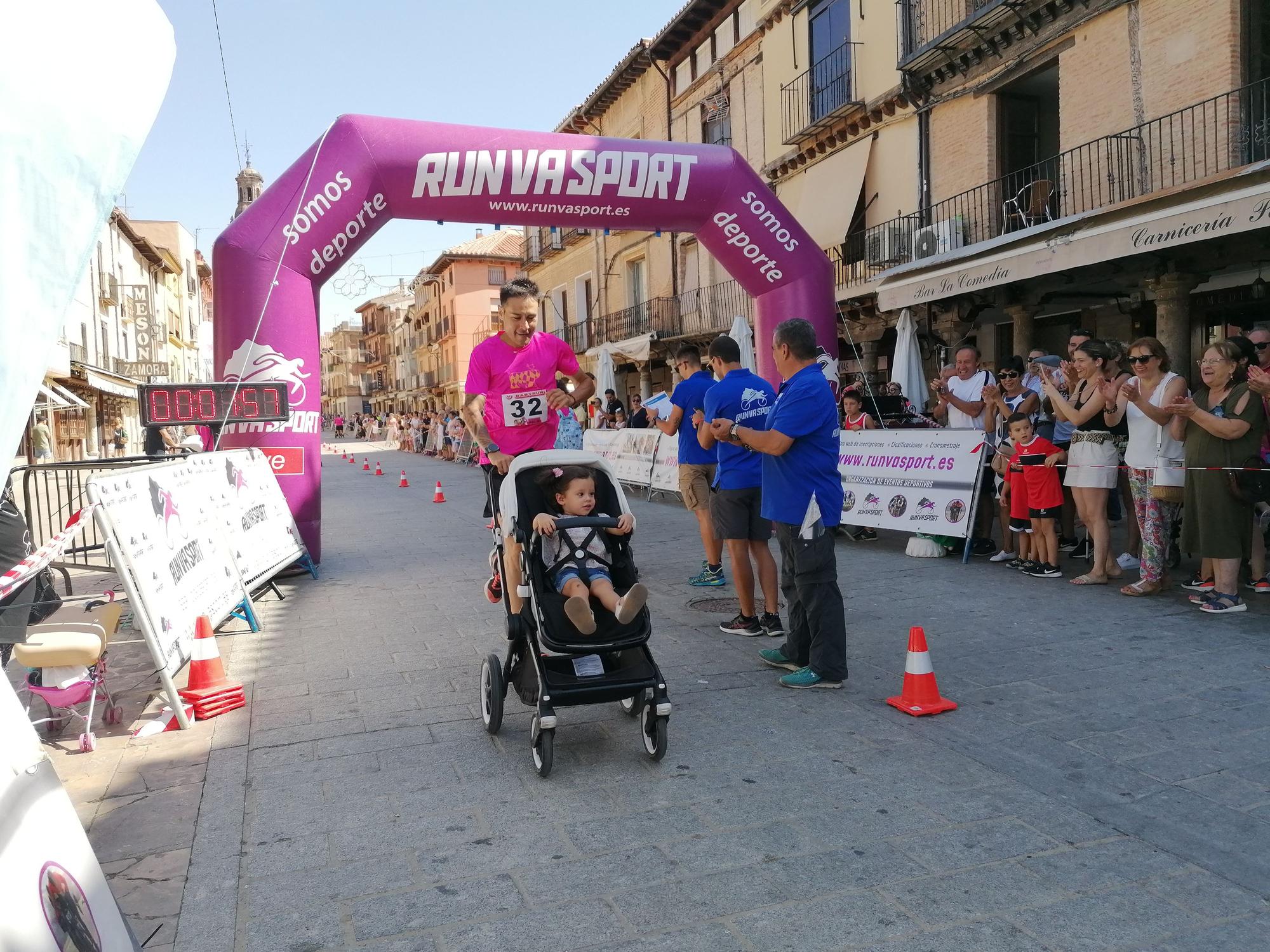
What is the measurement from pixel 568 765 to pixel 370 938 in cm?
136

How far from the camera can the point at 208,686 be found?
15.8ft

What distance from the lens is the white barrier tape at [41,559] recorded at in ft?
12.1

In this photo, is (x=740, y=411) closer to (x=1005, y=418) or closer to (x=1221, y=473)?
(x=1221, y=473)

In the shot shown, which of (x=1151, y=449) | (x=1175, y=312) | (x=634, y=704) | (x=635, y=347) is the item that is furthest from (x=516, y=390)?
(x=635, y=347)

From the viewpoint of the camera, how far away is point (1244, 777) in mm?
3533

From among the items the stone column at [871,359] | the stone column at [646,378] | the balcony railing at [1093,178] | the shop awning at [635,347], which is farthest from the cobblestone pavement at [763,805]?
the stone column at [646,378]

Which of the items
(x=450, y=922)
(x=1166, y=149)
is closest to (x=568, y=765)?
(x=450, y=922)

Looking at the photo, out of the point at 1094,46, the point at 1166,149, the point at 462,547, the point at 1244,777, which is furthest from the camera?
the point at 1094,46

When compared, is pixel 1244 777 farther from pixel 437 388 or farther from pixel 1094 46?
pixel 437 388

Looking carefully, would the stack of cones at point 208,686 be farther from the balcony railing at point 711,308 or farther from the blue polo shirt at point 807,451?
the balcony railing at point 711,308

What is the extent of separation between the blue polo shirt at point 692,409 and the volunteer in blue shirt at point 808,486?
2.19 metres

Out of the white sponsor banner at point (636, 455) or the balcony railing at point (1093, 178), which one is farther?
the white sponsor banner at point (636, 455)

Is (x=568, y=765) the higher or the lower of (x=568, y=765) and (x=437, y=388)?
the lower

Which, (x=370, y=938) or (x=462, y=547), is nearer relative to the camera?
(x=370, y=938)
